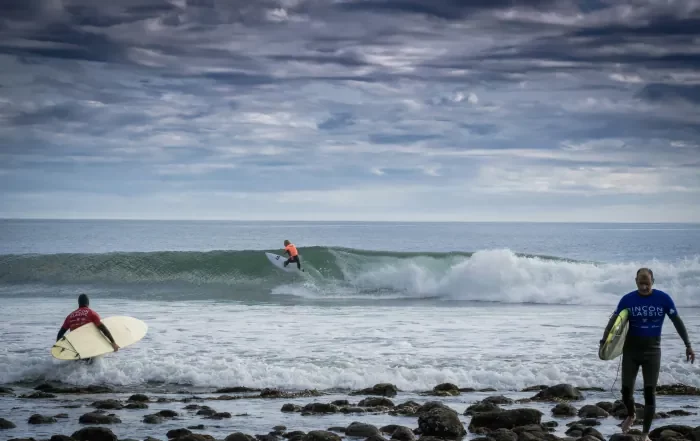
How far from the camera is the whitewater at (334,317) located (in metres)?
13.8

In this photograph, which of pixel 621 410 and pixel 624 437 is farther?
pixel 621 410

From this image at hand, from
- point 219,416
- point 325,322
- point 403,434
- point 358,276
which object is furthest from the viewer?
point 358,276

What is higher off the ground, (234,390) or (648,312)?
(648,312)

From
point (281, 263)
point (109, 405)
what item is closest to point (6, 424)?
point (109, 405)

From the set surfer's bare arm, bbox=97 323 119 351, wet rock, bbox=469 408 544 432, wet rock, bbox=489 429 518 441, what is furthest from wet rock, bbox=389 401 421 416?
surfer's bare arm, bbox=97 323 119 351

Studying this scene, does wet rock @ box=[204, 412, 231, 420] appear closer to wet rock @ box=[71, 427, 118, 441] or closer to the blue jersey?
wet rock @ box=[71, 427, 118, 441]

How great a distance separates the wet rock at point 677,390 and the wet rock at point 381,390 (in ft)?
13.6

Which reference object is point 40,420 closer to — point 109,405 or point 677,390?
point 109,405

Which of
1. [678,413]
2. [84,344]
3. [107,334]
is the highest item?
[107,334]

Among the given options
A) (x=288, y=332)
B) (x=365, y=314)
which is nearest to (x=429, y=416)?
(x=288, y=332)

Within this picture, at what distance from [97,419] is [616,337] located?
20.9ft

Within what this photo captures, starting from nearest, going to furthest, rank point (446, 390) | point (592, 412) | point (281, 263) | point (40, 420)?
1. point (40, 420)
2. point (592, 412)
3. point (446, 390)
4. point (281, 263)

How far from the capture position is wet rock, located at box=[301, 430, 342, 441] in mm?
8798

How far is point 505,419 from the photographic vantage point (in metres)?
9.81
